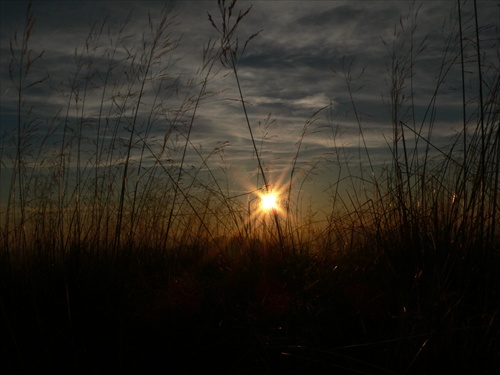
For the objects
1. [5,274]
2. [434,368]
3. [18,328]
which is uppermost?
[5,274]

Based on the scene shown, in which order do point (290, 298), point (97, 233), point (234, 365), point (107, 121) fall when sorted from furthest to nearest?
point (107, 121) → point (97, 233) → point (290, 298) → point (234, 365)

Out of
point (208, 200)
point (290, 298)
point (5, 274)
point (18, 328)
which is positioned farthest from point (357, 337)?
point (208, 200)

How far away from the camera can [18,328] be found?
6.07 feet

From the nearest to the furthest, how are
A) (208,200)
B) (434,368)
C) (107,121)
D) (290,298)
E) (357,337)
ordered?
(434,368) < (357,337) < (290,298) < (107,121) < (208,200)

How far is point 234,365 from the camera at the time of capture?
1.48m

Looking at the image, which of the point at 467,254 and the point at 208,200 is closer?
the point at 467,254

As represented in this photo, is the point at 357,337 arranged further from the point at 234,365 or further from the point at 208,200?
the point at 208,200

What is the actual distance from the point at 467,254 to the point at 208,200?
182 cm

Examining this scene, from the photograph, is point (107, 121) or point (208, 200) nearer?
point (107, 121)

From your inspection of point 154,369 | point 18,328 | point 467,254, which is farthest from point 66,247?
point 467,254

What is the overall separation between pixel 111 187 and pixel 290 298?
172 centimetres

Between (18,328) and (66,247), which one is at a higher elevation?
(66,247)

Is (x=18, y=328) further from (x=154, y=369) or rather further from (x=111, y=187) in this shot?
(x=111, y=187)

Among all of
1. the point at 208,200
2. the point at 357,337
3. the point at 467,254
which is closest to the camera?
the point at 357,337
